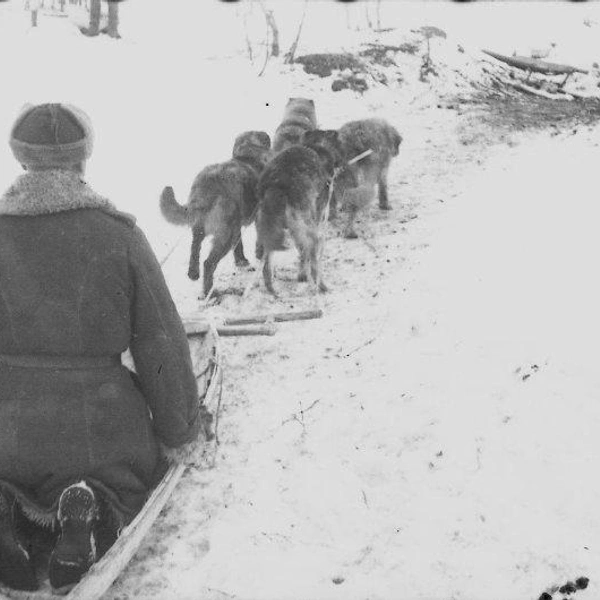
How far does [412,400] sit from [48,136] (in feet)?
9.35

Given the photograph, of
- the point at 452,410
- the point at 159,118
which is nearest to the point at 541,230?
the point at 452,410

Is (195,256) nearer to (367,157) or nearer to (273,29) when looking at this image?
(367,157)

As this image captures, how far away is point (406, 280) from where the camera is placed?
618 cm

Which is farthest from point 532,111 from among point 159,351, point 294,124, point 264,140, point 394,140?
point 159,351

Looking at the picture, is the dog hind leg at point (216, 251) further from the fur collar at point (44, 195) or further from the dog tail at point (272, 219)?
the fur collar at point (44, 195)

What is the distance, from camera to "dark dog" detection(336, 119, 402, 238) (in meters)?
7.62

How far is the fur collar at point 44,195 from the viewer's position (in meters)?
2.50

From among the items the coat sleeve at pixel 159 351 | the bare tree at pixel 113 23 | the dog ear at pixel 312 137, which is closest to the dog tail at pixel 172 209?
the dog ear at pixel 312 137

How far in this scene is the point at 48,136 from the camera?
2541mm

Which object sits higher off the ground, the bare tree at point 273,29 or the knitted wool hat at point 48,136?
the knitted wool hat at point 48,136

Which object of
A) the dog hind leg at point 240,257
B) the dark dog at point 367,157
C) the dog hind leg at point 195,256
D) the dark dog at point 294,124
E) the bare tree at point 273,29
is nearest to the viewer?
the dog hind leg at point 195,256

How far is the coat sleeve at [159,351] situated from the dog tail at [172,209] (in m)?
3.09

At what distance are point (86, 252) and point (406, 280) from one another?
410cm

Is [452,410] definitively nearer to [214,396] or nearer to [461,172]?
[214,396]
